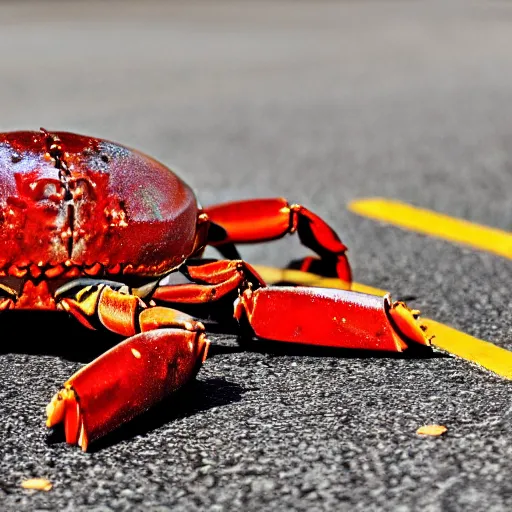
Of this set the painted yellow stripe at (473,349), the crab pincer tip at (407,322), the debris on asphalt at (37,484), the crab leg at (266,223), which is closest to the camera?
the debris on asphalt at (37,484)

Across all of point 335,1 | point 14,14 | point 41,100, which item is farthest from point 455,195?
point 335,1

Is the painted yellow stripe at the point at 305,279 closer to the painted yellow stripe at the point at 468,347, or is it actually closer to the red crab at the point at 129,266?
the painted yellow stripe at the point at 468,347

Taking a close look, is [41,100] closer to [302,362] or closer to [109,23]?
[302,362]

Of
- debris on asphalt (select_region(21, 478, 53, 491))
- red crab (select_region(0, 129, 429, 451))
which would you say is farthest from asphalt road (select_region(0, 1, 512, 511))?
red crab (select_region(0, 129, 429, 451))

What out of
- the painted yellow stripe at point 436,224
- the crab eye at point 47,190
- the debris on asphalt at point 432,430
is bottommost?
the painted yellow stripe at point 436,224

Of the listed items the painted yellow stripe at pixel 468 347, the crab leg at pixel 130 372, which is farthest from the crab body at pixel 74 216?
the painted yellow stripe at pixel 468 347

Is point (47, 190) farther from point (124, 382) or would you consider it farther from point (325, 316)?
point (325, 316)
